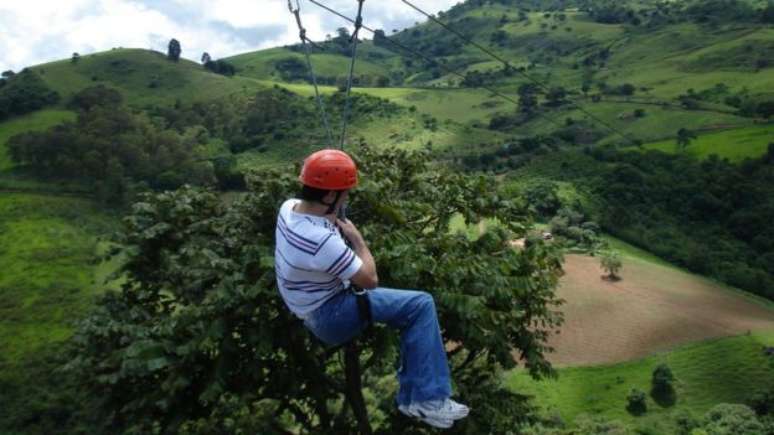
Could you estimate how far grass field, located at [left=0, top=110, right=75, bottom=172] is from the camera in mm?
111812

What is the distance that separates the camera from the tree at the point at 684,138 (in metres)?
115

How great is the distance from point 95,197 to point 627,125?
3862 inches

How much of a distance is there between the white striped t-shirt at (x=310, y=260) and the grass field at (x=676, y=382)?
4278 centimetres

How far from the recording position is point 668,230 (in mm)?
99562

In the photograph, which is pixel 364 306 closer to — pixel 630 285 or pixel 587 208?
pixel 630 285

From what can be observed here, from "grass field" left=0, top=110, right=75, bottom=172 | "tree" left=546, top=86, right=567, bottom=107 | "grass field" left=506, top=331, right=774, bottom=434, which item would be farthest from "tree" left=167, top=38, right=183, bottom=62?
"grass field" left=506, top=331, right=774, bottom=434

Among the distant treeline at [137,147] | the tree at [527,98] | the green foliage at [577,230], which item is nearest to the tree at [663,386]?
the green foliage at [577,230]

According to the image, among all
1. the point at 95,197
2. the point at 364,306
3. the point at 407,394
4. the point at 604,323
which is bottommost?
the point at 604,323

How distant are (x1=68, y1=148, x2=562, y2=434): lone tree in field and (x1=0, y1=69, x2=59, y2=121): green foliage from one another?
403 ft

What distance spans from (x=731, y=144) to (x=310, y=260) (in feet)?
407

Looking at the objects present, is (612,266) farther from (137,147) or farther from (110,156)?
(110,156)

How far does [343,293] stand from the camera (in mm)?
6078

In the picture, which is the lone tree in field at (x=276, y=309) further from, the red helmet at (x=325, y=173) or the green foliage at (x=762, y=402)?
the green foliage at (x=762, y=402)

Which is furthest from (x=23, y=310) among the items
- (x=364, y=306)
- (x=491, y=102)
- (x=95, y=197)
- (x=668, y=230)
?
(x=491, y=102)
